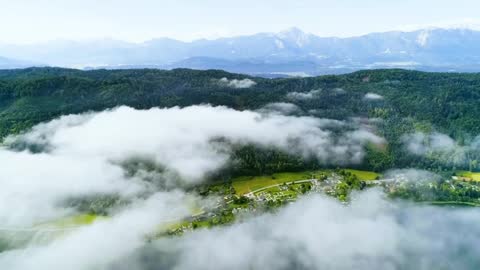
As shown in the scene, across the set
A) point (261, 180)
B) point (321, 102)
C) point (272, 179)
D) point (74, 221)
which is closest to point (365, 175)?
point (272, 179)

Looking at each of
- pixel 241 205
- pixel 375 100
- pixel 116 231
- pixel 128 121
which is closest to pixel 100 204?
pixel 116 231

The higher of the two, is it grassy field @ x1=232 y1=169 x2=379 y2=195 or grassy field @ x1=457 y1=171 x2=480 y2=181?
grassy field @ x1=232 y1=169 x2=379 y2=195

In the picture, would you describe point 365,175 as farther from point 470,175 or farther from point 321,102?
point 321,102

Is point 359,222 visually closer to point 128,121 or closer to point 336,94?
point 128,121

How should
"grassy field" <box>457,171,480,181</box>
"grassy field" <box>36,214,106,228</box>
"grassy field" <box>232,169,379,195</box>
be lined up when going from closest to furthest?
1. "grassy field" <box>36,214,106,228</box>
2. "grassy field" <box>232,169,379,195</box>
3. "grassy field" <box>457,171,480,181</box>

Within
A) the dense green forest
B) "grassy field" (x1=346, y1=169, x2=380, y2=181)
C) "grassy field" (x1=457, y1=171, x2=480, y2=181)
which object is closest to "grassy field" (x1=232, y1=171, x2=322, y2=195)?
the dense green forest

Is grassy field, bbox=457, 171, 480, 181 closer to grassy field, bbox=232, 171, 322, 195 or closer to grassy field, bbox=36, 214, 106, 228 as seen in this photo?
grassy field, bbox=232, 171, 322, 195
